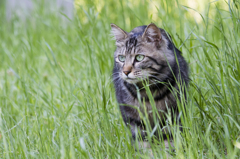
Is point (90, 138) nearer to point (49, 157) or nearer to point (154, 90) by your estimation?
point (49, 157)

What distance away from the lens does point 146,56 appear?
1.77m

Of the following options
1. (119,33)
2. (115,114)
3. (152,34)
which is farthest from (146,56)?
(115,114)

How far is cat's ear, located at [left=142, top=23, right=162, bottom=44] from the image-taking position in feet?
5.65

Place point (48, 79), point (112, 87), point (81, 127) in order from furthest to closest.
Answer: point (48, 79) < point (112, 87) < point (81, 127)

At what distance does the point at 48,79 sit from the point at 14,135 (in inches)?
53.6

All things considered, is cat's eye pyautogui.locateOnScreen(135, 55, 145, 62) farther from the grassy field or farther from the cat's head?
the grassy field

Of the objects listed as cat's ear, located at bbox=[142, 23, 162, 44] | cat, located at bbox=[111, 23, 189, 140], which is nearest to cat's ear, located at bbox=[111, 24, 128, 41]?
cat, located at bbox=[111, 23, 189, 140]

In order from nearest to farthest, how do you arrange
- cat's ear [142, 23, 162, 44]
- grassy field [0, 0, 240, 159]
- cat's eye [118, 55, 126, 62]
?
grassy field [0, 0, 240, 159] < cat's ear [142, 23, 162, 44] < cat's eye [118, 55, 126, 62]

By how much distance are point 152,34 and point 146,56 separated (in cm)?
16

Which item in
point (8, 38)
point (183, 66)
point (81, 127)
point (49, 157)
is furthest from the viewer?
point (8, 38)

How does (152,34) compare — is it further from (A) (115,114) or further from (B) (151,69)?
(A) (115,114)

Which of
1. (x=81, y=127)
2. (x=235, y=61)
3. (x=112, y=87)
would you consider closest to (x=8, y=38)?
(x=112, y=87)

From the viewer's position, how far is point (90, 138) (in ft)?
5.27

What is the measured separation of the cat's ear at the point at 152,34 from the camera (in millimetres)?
1723
